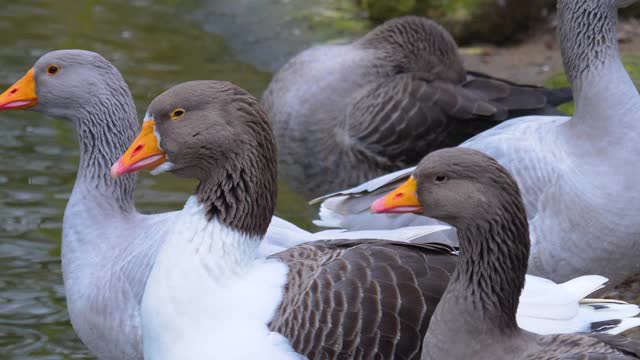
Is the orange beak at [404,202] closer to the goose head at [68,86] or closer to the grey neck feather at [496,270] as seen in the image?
the grey neck feather at [496,270]

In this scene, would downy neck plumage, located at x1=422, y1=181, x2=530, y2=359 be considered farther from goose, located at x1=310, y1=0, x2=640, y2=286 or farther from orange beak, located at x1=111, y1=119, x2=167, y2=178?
goose, located at x1=310, y1=0, x2=640, y2=286

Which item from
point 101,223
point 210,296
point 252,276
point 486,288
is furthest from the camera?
point 101,223

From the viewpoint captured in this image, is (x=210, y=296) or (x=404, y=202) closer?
(x=404, y=202)

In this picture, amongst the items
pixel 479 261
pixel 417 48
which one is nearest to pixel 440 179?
pixel 479 261

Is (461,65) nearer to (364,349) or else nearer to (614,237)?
(614,237)

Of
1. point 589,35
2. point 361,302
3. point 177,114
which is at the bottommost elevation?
point 361,302

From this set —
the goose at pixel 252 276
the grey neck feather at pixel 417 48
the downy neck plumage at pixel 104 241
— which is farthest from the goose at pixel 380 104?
the goose at pixel 252 276

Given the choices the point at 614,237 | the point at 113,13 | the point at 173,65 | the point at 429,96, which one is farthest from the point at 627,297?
the point at 113,13

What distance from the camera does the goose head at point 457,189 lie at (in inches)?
184

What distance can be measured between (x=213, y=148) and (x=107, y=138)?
1409 mm

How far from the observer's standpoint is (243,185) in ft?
16.8

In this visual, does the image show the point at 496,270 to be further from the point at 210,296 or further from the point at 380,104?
the point at 380,104

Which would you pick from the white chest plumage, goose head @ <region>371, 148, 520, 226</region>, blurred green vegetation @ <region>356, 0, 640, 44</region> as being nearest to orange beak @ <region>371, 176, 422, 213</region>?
goose head @ <region>371, 148, 520, 226</region>

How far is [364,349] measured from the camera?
191 inches
